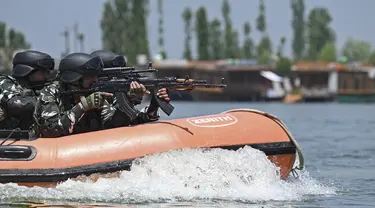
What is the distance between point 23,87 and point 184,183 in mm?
2250

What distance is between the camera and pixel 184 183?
12742 millimetres

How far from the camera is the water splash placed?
12.4m

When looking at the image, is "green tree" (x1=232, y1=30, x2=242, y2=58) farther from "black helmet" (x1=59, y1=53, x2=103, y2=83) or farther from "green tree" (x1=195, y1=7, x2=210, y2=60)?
"black helmet" (x1=59, y1=53, x2=103, y2=83)

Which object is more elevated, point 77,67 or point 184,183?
point 77,67

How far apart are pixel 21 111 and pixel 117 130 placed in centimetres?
114

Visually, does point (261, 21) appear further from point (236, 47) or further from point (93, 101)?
point (93, 101)

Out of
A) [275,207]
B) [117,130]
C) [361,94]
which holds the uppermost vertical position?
[117,130]

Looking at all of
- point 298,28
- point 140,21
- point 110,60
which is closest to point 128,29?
point 140,21

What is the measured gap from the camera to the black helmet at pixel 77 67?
13031 millimetres

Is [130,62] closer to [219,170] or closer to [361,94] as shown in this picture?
[361,94]

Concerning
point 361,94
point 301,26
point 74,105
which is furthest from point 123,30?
point 74,105

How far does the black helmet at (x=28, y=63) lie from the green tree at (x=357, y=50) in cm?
15790

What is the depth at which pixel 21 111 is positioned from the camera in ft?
42.3

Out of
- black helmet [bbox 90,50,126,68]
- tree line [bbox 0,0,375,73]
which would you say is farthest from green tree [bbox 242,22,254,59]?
black helmet [bbox 90,50,126,68]
